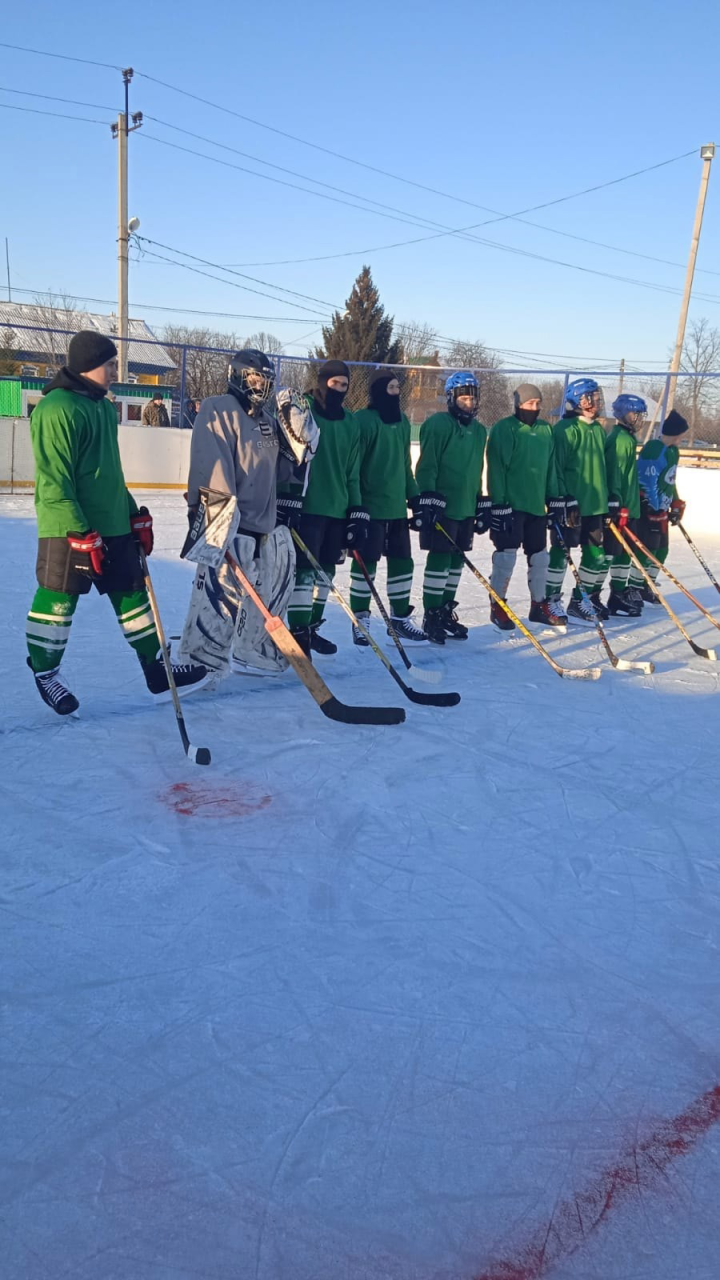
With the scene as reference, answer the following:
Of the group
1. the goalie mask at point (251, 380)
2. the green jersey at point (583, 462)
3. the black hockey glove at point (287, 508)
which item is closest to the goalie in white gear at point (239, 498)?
the goalie mask at point (251, 380)

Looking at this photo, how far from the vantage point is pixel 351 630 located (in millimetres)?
5664

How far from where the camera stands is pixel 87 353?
328 cm

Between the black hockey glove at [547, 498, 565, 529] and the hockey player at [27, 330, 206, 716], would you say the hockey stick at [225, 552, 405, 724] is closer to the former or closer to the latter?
the hockey player at [27, 330, 206, 716]

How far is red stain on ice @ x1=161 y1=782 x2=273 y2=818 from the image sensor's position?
9.29ft

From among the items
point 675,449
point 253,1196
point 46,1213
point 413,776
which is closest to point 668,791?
point 413,776

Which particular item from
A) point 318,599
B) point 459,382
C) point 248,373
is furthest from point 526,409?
point 248,373

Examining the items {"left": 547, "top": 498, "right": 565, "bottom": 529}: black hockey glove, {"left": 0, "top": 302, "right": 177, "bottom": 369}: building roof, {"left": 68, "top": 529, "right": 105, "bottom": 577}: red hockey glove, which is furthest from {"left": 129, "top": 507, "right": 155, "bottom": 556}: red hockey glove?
{"left": 0, "top": 302, "right": 177, "bottom": 369}: building roof

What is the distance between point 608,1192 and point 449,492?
4.23 m

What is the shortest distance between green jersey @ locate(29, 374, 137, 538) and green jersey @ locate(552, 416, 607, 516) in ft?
10.9

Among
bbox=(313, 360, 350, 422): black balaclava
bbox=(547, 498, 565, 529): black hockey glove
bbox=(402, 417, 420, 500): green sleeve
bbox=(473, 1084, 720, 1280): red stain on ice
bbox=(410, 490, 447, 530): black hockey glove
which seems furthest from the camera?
bbox=(547, 498, 565, 529): black hockey glove

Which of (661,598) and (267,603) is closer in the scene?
(267,603)

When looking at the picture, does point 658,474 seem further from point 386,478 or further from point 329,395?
point 329,395

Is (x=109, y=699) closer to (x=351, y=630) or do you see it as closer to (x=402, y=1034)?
(x=351, y=630)

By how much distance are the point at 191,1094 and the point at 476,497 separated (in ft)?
14.0
